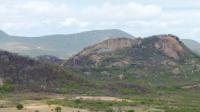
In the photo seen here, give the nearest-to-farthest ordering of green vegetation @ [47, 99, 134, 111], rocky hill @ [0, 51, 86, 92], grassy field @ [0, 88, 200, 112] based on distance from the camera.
Answer: grassy field @ [0, 88, 200, 112]
green vegetation @ [47, 99, 134, 111]
rocky hill @ [0, 51, 86, 92]

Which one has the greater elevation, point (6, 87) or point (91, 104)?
point (6, 87)

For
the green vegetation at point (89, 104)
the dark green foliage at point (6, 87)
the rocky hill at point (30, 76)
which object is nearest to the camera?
the green vegetation at point (89, 104)

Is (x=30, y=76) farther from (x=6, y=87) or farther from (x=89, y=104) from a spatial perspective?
(x=89, y=104)

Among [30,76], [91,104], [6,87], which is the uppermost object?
[30,76]

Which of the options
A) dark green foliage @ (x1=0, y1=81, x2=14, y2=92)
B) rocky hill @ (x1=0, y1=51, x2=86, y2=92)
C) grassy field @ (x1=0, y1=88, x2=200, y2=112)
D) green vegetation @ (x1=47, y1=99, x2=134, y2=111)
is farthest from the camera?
rocky hill @ (x1=0, y1=51, x2=86, y2=92)

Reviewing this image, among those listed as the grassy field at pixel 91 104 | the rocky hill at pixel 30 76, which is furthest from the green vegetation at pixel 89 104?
the rocky hill at pixel 30 76

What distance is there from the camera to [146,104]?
114438mm

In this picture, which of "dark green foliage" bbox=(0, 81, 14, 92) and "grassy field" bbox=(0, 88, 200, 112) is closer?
"grassy field" bbox=(0, 88, 200, 112)

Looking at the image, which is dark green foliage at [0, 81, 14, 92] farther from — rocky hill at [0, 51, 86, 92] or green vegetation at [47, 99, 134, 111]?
green vegetation at [47, 99, 134, 111]

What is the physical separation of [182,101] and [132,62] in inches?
2754

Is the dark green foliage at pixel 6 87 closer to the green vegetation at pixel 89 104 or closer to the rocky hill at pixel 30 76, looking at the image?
the rocky hill at pixel 30 76

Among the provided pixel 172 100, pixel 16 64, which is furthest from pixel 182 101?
pixel 16 64

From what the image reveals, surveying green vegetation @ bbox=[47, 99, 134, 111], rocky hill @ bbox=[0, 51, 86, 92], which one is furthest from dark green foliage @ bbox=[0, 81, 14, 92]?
green vegetation @ bbox=[47, 99, 134, 111]

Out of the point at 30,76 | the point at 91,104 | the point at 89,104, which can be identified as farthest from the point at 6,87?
the point at 91,104
